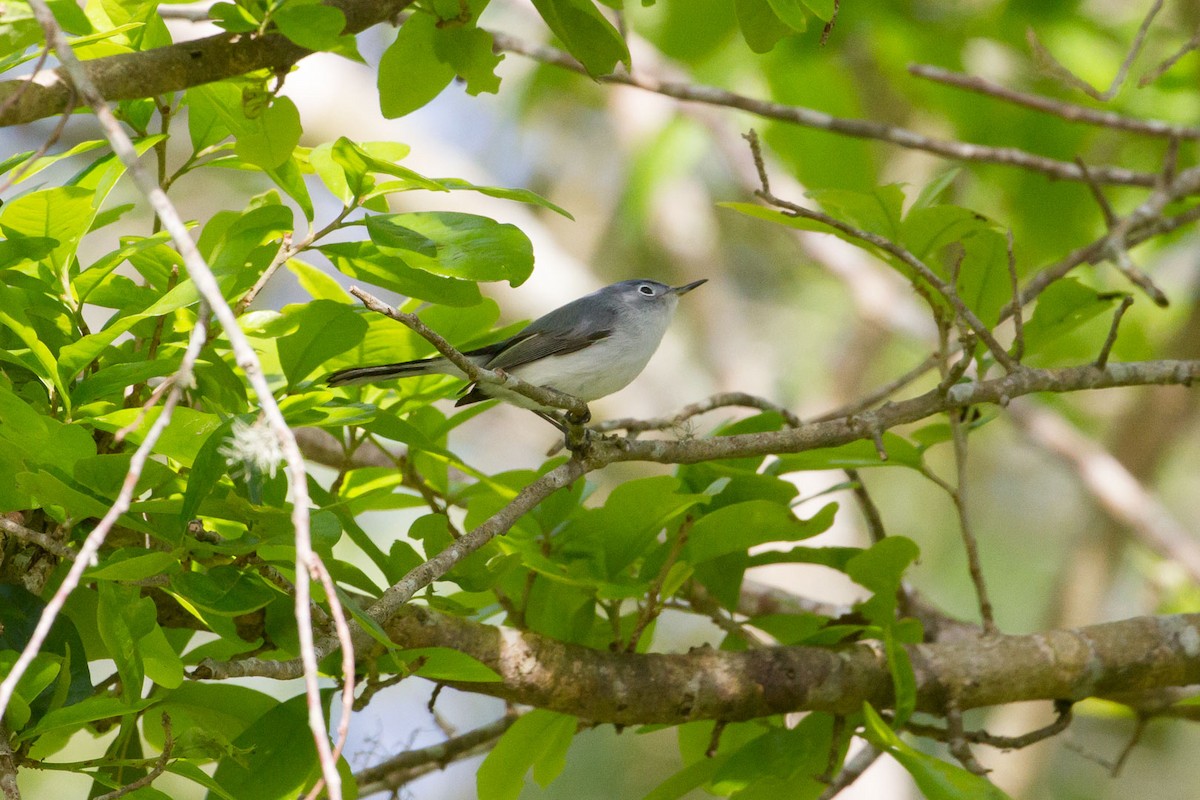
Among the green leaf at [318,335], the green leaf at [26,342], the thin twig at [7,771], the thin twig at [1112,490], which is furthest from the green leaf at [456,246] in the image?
the thin twig at [1112,490]

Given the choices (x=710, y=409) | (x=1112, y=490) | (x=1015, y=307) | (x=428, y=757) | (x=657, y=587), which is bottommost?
(x=428, y=757)

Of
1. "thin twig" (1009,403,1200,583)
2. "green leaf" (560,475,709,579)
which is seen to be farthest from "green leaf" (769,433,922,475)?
"thin twig" (1009,403,1200,583)

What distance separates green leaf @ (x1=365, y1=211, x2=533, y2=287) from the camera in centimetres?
154

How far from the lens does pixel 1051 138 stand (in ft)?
10.5

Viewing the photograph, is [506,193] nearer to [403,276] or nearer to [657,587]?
[403,276]

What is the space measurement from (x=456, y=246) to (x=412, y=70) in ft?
1.04

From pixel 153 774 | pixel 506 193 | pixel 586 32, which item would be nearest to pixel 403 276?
pixel 506 193

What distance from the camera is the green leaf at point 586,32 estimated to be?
1.55 metres

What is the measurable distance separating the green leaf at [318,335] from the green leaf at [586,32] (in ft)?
1.73

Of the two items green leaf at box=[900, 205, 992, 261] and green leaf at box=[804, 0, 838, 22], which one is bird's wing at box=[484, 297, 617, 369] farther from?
green leaf at box=[804, 0, 838, 22]

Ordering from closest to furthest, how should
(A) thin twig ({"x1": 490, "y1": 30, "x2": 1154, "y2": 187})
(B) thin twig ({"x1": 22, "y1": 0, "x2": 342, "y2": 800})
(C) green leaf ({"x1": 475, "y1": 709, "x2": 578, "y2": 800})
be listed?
1. (B) thin twig ({"x1": 22, "y1": 0, "x2": 342, "y2": 800})
2. (C) green leaf ({"x1": 475, "y1": 709, "x2": 578, "y2": 800})
3. (A) thin twig ({"x1": 490, "y1": 30, "x2": 1154, "y2": 187})

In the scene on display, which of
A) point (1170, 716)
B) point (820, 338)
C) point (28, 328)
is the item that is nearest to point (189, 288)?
point (28, 328)

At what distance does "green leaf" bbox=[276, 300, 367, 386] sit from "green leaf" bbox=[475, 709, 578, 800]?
0.79 metres

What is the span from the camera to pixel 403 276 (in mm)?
1579
